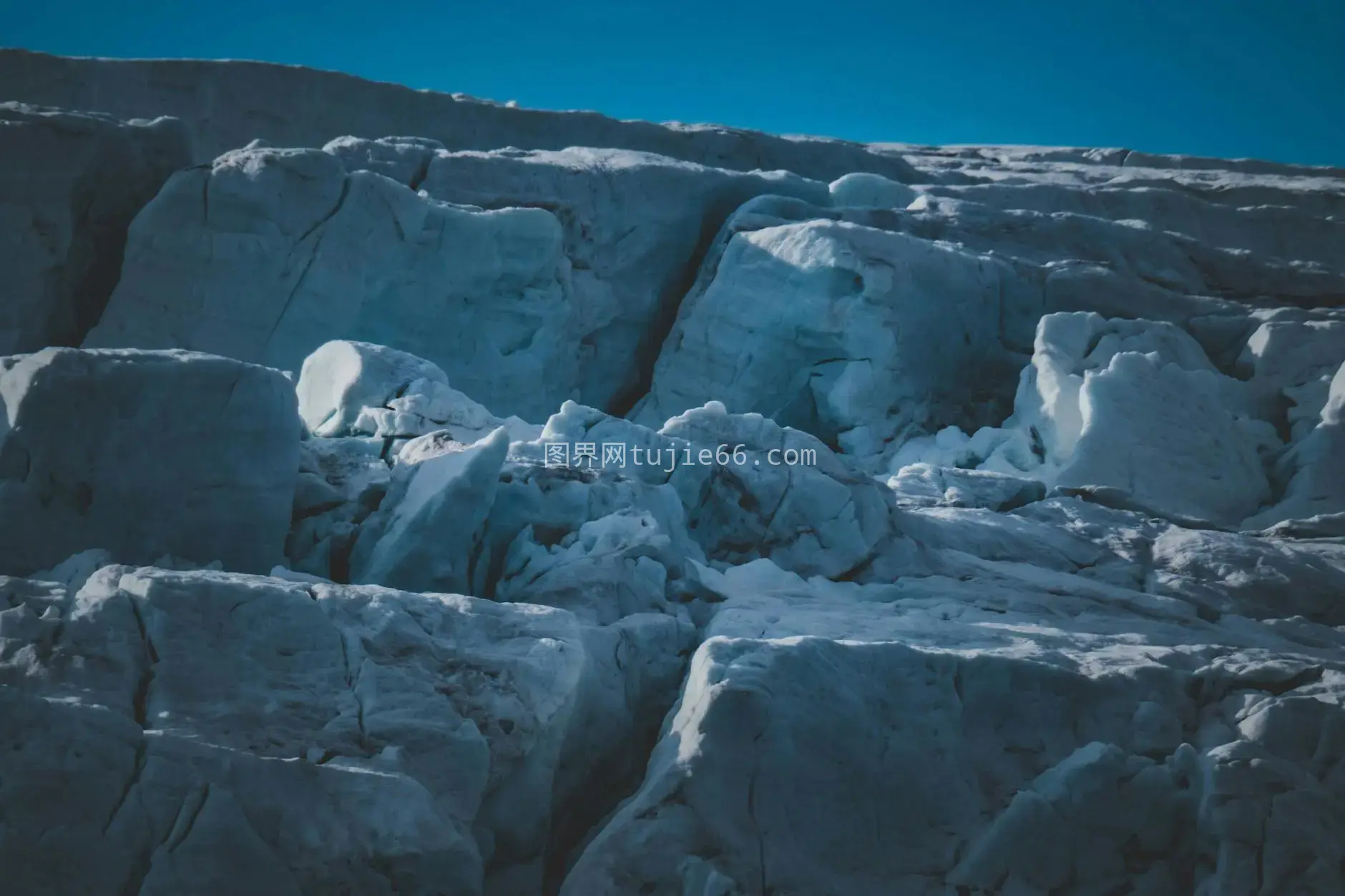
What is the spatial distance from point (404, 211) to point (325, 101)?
464cm

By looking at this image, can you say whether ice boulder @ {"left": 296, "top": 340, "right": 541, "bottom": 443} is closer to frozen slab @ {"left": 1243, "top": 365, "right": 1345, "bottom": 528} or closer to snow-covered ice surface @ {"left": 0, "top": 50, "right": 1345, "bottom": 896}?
snow-covered ice surface @ {"left": 0, "top": 50, "right": 1345, "bottom": 896}

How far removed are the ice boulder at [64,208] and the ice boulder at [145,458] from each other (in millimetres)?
4668

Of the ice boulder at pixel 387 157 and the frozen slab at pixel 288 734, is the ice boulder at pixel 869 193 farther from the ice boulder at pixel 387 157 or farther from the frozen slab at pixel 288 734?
the frozen slab at pixel 288 734

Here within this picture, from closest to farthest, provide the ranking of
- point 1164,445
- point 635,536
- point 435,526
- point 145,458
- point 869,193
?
1. point 145,458
2. point 435,526
3. point 635,536
4. point 1164,445
5. point 869,193

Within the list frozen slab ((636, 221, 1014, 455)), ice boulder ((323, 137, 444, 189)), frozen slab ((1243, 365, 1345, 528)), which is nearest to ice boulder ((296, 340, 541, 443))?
frozen slab ((636, 221, 1014, 455))

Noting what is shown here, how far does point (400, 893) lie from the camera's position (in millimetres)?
3271

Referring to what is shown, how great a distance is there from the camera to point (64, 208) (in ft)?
28.5

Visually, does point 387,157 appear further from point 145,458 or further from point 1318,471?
point 1318,471

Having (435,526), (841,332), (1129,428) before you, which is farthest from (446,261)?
(1129,428)

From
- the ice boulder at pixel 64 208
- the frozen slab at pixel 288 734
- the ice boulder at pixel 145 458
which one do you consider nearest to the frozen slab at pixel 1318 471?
the frozen slab at pixel 288 734

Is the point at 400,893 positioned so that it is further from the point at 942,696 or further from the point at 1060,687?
the point at 1060,687

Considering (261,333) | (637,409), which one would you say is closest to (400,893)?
(261,333)

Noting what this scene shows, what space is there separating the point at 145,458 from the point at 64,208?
5.14 m

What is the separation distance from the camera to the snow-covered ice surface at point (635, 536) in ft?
11.5
